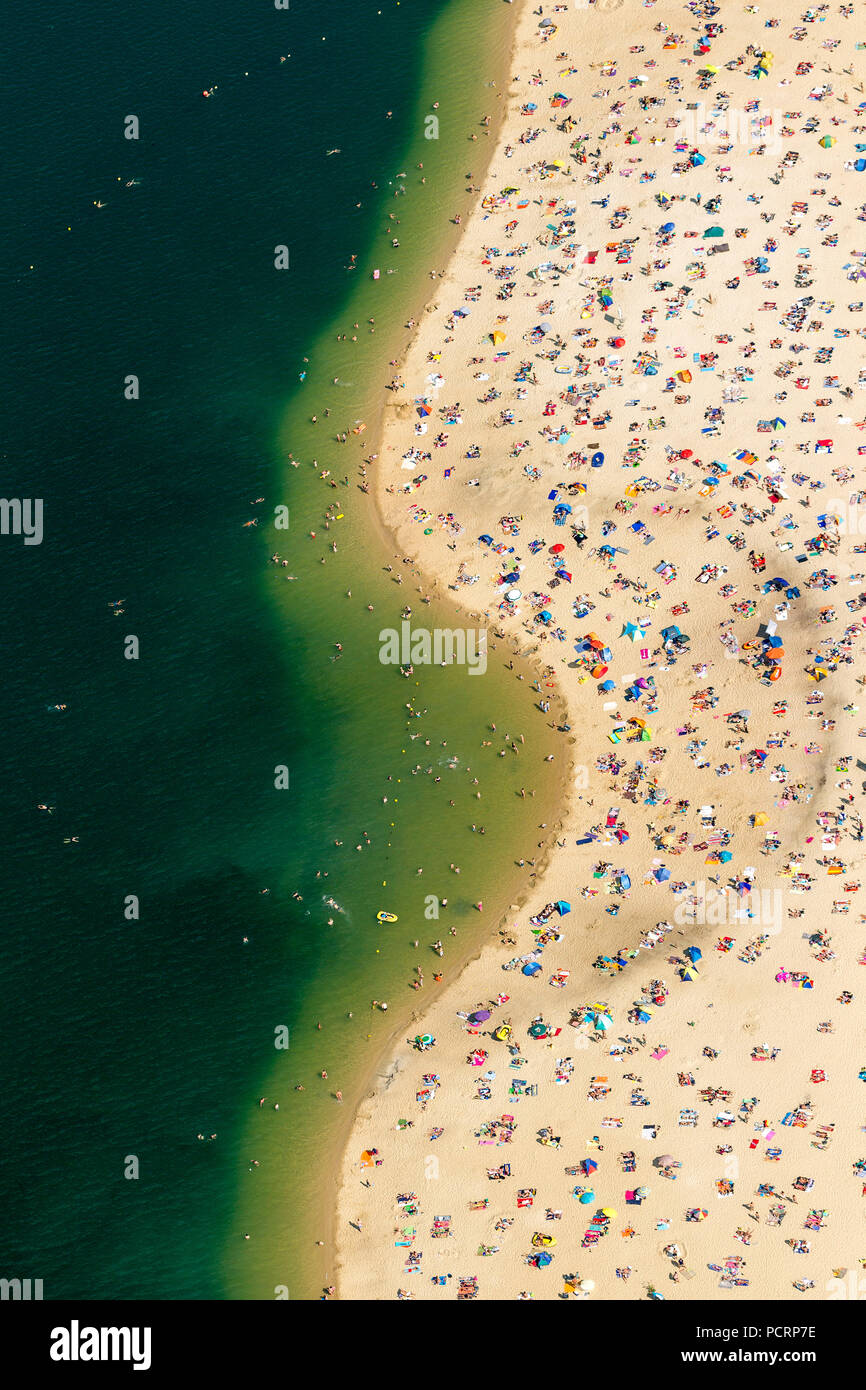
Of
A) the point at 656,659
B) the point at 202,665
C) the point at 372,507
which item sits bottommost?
the point at 656,659

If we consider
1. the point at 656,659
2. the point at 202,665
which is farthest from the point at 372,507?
the point at 656,659

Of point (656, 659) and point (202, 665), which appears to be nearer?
point (656, 659)

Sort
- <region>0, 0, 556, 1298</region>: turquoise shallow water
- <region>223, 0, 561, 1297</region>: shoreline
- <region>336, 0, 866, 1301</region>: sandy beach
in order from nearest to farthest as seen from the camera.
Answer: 1. <region>336, 0, 866, 1301</region>: sandy beach
2. <region>223, 0, 561, 1297</region>: shoreline
3. <region>0, 0, 556, 1298</region>: turquoise shallow water

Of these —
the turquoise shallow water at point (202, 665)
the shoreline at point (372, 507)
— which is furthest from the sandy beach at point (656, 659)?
the turquoise shallow water at point (202, 665)

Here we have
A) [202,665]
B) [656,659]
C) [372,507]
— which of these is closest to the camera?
[656,659]

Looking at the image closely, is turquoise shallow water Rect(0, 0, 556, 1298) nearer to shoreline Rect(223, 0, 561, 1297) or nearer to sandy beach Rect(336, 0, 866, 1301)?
shoreline Rect(223, 0, 561, 1297)

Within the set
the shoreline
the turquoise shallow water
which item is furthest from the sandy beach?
the turquoise shallow water

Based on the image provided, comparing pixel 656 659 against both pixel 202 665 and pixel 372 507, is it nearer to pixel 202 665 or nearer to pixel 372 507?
pixel 372 507

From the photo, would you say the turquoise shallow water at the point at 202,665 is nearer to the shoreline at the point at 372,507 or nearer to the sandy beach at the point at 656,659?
the shoreline at the point at 372,507
